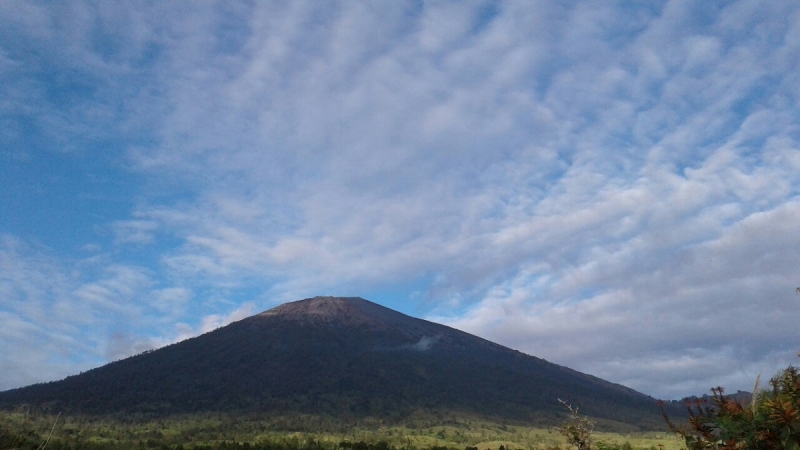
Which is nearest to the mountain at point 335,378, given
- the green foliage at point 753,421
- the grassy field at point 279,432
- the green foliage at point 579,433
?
the grassy field at point 279,432

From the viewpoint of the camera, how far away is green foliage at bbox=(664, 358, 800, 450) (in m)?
4.49

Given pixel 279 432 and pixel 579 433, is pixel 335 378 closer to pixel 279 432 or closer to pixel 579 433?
pixel 279 432

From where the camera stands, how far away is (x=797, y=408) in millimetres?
4688

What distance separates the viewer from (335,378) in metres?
92.1

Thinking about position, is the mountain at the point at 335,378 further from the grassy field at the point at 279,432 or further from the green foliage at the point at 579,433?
the green foliage at the point at 579,433

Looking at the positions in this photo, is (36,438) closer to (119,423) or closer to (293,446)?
(293,446)

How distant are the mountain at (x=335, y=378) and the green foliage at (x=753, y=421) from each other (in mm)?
66941

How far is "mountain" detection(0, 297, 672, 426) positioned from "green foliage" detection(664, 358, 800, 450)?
220 feet

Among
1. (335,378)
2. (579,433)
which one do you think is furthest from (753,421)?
(335,378)

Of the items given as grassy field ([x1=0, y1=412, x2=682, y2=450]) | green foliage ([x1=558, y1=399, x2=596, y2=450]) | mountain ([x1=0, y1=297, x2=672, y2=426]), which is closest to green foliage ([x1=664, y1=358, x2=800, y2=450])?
green foliage ([x1=558, y1=399, x2=596, y2=450])

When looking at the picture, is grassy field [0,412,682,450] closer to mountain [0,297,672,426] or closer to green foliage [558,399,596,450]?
mountain [0,297,672,426]

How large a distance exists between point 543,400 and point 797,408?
9011 cm

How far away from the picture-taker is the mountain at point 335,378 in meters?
76.0

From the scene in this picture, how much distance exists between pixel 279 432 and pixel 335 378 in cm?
4258
